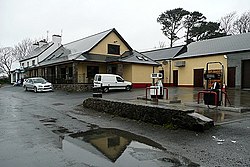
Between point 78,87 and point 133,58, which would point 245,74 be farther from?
point 78,87

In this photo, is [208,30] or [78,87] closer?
[78,87]

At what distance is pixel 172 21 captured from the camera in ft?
153

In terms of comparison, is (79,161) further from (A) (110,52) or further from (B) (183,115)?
(A) (110,52)

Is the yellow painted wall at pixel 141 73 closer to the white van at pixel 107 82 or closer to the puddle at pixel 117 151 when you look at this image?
the white van at pixel 107 82

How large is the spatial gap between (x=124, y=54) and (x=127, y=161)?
27435mm

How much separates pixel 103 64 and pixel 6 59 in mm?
45185

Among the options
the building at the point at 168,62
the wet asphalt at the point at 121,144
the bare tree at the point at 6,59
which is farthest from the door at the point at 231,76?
the bare tree at the point at 6,59

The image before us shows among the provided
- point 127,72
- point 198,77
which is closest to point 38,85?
point 127,72

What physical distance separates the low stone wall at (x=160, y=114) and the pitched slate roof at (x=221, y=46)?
798 inches

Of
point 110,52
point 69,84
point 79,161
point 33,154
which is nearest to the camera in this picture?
point 79,161

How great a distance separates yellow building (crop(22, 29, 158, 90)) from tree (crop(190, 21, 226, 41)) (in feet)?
56.5

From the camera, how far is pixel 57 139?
6828 mm

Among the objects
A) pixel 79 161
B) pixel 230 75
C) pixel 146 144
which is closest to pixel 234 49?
pixel 230 75

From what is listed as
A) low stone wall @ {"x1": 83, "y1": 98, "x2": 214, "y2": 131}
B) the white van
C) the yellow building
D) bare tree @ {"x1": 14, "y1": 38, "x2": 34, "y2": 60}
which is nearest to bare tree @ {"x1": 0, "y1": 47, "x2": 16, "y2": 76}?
bare tree @ {"x1": 14, "y1": 38, "x2": 34, "y2": 60}
